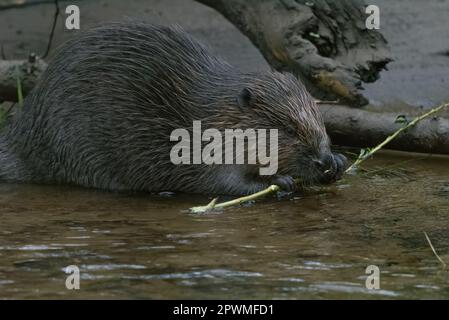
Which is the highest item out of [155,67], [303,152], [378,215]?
[155,67]

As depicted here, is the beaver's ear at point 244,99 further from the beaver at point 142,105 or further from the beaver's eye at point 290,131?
the beaver's eye at point 290,131

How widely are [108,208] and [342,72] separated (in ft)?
6.09

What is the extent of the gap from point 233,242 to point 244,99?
1.35 m

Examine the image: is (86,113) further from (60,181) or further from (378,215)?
(378,215)

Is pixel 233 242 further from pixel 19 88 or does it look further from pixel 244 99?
pixel 19 88

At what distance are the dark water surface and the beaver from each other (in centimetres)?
15

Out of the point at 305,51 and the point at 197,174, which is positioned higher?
the point at 305,51

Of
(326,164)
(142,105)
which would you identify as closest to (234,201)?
(326,164)

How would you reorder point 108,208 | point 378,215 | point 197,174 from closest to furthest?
point 378,215
point 108,208
point 197,174

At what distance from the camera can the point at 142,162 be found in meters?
6.25

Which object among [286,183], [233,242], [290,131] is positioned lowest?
[233,242]

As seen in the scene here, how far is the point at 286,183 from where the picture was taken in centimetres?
588

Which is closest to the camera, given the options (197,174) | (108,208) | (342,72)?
(108,208)

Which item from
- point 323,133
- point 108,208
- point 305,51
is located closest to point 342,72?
point 305,51
